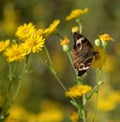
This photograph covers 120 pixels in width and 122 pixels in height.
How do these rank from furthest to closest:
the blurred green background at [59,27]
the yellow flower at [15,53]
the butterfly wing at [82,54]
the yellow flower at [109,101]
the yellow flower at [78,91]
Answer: the blurred green background at [59,27] < the yellow flower at [109,101] < the yellow flower at [15,53] < the yellow flower at [78,91] < the butterfly wing at [82,54]

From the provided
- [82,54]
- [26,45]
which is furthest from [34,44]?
[82,54]

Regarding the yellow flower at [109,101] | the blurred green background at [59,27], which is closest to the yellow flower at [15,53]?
the yellow flower at [109,101]

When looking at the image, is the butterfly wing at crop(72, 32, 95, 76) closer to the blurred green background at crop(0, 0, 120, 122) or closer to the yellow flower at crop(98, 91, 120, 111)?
the yellow flower at crop(98, 91, 120, 111)

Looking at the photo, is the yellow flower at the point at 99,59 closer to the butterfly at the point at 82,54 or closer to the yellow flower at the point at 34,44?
the butterfly at the point at 82,54

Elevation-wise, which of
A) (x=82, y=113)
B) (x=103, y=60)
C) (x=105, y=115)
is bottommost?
(x=82, y=113)

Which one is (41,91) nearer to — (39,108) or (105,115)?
(39,108)

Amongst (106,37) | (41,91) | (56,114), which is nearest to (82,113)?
(106,37)

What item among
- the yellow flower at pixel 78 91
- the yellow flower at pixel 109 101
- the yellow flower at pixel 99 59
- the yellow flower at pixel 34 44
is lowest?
the yellow flower at pixel 78 91
